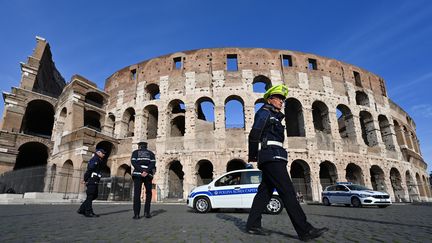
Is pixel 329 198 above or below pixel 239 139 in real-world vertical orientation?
below

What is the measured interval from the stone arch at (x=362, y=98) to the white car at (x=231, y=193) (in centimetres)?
2041

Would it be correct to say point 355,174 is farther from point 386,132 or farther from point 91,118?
point 91,118

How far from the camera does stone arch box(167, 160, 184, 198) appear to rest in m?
19.9

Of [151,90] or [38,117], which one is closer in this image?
[151,90]

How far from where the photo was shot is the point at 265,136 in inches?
135

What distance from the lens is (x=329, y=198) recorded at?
46.3 ft

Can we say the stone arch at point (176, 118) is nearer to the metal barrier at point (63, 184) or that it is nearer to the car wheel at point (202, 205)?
the metal barrier at point (63, 184)

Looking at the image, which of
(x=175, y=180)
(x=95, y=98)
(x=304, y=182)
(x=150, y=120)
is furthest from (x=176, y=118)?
(x=304, y=182)

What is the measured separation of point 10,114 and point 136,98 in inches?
488

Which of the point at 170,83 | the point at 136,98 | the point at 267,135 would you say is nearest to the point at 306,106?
the point at 170,83

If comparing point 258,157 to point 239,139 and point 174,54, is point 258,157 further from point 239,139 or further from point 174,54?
point 174,54

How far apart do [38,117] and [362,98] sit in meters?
37.7

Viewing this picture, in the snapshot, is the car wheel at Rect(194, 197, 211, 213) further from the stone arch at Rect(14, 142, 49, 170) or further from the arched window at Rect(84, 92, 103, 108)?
the stone arch at Rect(14, 142, 49, 170)

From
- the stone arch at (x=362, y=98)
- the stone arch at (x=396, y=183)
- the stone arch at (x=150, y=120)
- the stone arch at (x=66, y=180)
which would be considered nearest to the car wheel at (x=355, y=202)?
the stone arch at (x=396, y=183)
